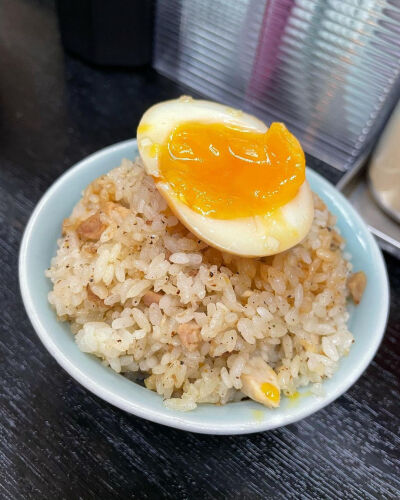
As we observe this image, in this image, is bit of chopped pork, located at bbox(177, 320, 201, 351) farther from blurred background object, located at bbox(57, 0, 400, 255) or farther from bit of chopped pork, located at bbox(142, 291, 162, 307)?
blurred background object, located at bbox(57, 0, 400, 255)

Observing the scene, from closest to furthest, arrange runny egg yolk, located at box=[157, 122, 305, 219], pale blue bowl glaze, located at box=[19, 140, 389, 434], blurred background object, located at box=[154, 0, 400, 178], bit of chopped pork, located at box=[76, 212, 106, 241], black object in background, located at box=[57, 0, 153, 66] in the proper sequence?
pale blue bowl glaze, located at box=[19, 140, 389, 434]
runny egg yolk, located at box=[157, 122, 305, 219]
bit of chopped pork, located at box=[76, 212, 106, 241]
blurred background object, located at box=[154, 0, 400, 178]
black object in background, located at box=[57, 0, 153, 66]

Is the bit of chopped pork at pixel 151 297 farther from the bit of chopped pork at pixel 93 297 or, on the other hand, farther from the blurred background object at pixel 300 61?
the blurred background object at pixel 300 61

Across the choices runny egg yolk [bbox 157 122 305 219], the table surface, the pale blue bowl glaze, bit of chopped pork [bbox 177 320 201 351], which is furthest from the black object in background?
bit of chopped pork [bbox 177 320 201 351]

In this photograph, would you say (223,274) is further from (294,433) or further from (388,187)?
(388,187)

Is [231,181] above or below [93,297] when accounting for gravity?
above

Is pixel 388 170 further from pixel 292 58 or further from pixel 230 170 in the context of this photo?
pixel 230 170

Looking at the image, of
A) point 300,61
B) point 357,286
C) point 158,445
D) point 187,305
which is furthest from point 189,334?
point 300,61
